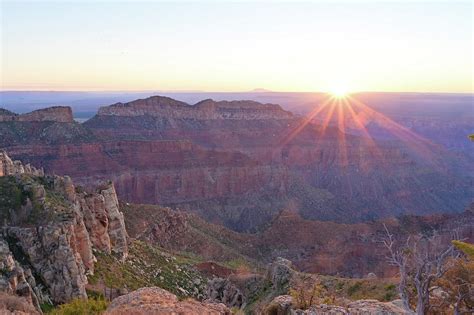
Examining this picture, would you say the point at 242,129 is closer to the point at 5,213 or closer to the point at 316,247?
the point at 316,247

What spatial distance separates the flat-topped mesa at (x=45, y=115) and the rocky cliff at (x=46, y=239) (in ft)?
234

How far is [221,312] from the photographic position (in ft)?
57.8

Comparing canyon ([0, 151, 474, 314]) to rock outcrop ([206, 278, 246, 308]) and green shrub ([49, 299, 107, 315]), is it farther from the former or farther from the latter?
green shrub ([49, 299, 107, 315])

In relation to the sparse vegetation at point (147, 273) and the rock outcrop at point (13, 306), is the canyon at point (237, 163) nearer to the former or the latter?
the sparse vegetation at point (147, 273)

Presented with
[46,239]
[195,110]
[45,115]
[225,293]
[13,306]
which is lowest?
[225,293]

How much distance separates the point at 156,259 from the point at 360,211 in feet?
299

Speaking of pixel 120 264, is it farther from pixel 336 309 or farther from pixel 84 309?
pixel 336 309

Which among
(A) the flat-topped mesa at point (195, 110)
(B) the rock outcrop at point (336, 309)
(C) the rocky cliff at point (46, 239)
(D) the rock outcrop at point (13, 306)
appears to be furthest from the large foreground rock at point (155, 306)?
(A) the flat-topped mesa at point (195, 110)

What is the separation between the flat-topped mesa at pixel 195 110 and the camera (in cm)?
13938

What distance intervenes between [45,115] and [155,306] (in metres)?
99.9

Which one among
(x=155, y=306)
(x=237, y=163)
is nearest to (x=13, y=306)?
(x=155, y=306)

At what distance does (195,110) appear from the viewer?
15000 centimetres

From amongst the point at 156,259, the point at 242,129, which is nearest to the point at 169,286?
the point at 156,259

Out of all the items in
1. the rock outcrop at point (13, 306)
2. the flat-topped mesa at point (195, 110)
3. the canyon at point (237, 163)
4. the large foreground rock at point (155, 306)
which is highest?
the flat-topped mesa at point (195, 110)
